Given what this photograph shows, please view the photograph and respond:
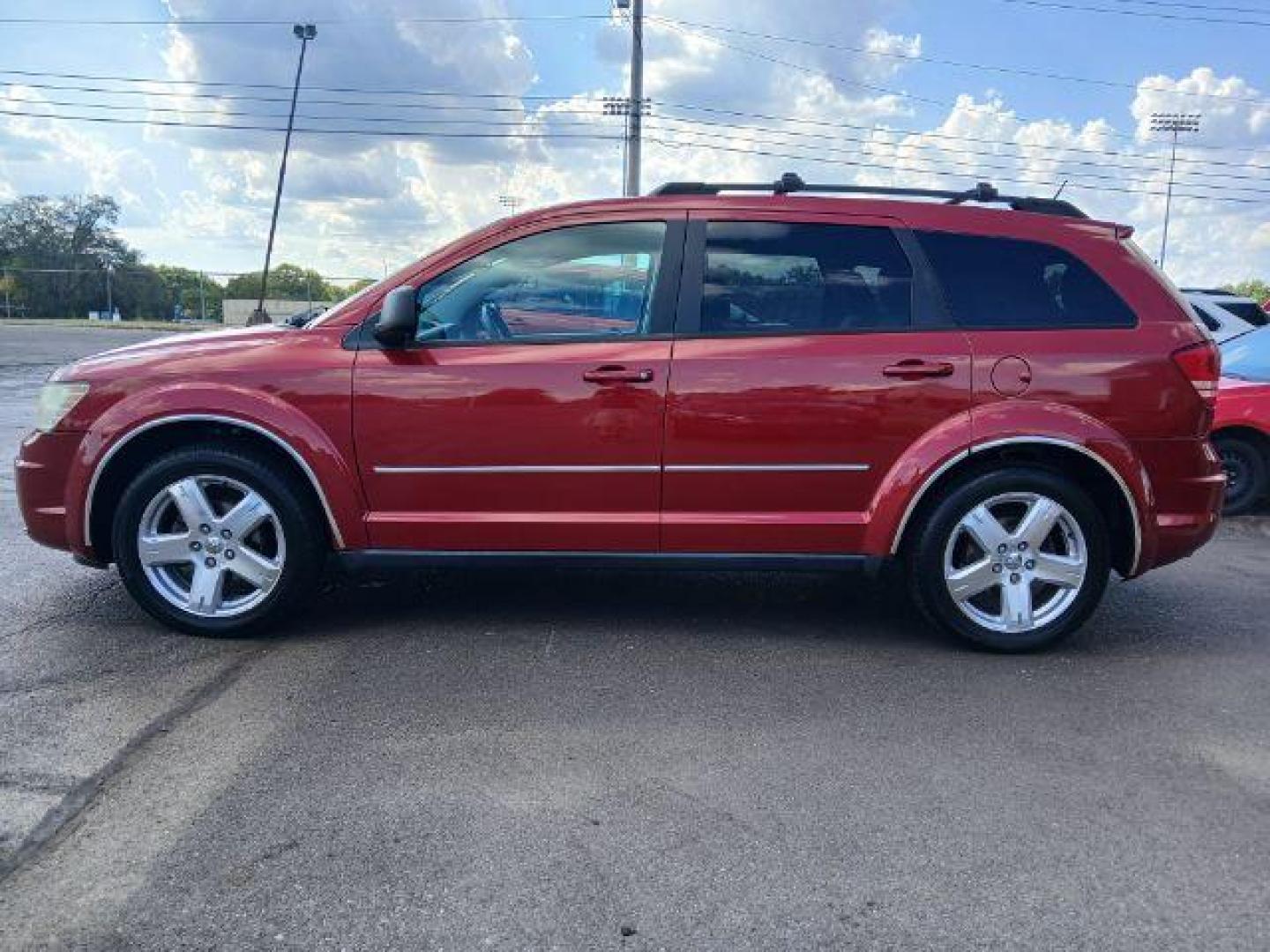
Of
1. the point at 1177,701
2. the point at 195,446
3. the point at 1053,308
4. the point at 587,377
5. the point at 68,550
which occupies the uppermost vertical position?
the point at 1053,308

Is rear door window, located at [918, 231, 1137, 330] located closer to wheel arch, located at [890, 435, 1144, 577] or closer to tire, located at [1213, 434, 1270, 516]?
wheel arch, located at [890, 435, 1144, 577]

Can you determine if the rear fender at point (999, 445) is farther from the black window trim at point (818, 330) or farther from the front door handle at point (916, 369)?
the black window trim at point (818, 330)

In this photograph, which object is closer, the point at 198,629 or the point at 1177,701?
the point at 1177,701

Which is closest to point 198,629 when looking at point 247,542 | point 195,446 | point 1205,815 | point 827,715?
point 247,542

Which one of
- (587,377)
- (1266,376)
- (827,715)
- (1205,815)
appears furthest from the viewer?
(1266,376)

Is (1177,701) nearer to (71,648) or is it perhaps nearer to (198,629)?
(198,629)

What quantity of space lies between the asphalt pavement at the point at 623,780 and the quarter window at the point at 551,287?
1.34 metres

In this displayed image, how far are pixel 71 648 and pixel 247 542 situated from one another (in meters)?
0.81

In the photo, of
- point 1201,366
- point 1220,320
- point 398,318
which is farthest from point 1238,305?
point 398,318

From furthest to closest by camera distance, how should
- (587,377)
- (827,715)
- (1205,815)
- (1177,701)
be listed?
1. (587,377)
2. (1177,701)
3. (827,715)
4. (1205,815)

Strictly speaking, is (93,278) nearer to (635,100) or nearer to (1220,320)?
(635,100)

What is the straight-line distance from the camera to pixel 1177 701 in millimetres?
3891

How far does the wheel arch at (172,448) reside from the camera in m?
4.23

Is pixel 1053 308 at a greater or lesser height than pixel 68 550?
greater
